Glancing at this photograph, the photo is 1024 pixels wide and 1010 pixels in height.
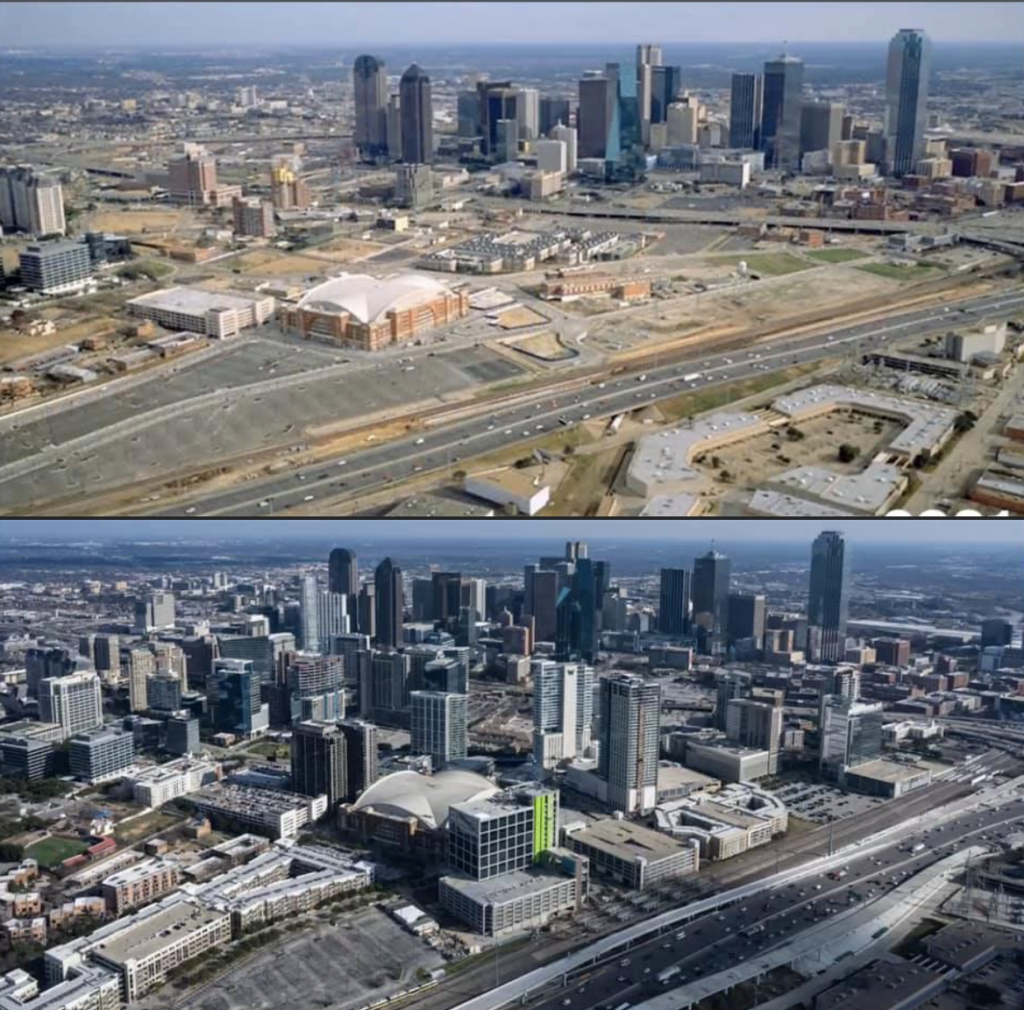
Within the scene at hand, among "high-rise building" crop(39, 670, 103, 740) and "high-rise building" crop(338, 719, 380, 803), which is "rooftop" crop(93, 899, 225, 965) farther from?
"high-rise building" crop(39, 670, 103, 740)

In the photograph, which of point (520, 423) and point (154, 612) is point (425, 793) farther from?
point (520, 423)

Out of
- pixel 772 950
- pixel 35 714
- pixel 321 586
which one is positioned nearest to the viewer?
pixel 772 950

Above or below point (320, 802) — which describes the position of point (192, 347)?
above

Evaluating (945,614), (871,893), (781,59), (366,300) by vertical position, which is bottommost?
(871,893)

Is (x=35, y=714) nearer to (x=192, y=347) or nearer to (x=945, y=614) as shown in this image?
(x=192, y=347)

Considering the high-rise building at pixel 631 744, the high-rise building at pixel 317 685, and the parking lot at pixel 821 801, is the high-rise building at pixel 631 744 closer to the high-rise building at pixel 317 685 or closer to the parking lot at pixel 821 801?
the parking lot at pixel 821 801

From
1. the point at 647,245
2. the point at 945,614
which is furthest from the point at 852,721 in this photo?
the point at 647,245
